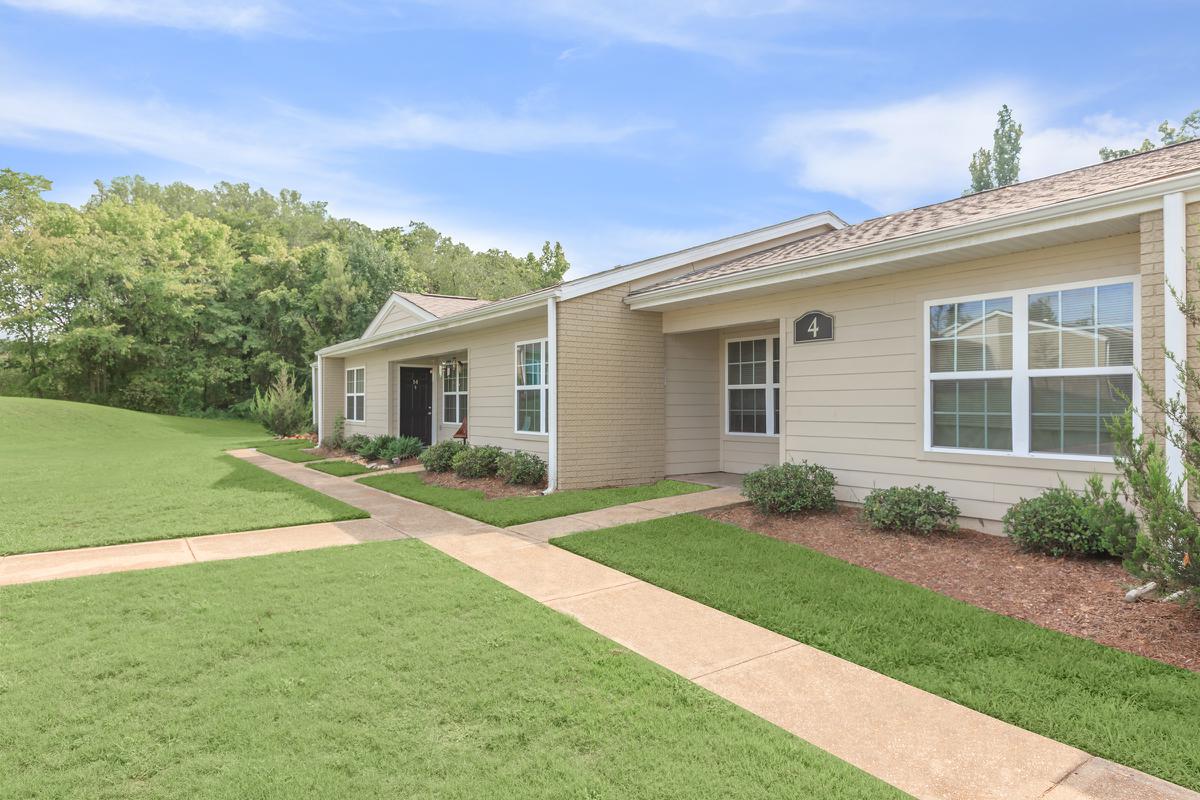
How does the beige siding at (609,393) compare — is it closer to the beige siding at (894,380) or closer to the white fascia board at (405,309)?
the beige siding at (894,380)

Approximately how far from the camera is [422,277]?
37.1 metres

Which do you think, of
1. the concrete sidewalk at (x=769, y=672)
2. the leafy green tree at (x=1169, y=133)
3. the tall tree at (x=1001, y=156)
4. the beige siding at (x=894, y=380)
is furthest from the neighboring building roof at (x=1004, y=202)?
the tall tree at (x=1001, y=156)

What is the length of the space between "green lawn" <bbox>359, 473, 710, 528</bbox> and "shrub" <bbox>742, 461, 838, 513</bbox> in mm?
1918

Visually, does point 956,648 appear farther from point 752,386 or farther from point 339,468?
point 339,468

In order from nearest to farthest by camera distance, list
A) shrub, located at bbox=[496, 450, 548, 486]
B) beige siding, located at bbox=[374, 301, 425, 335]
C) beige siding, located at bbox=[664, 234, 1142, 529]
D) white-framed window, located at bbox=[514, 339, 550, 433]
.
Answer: beige siding, located at bbox=[664, 234, 1142, 529] → shrub, located at bbox=[496, 450, 548, 486] → white-framed window, located at bbox=[514, 339, 550, 433] → beige siding, located at bbox=[374, 301, 425, 335]

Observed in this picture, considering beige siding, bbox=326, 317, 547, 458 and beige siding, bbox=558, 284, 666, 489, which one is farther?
beige siding, bbox=326, 317, 547, 458

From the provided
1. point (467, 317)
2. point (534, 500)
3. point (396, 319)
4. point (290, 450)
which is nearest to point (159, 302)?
point (290, 450)

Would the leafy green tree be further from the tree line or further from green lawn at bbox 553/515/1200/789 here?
the tree line

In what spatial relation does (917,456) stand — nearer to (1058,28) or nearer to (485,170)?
(1058,28)

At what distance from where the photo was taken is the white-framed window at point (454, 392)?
15.7m

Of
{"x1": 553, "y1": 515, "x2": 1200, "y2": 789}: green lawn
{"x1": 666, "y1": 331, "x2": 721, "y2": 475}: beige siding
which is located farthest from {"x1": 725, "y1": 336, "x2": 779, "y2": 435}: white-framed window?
{"x1": 553, "y1": 515, "x2": 1200, "y2": 789}: green lawn

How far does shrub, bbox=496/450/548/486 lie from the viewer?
10.3 m

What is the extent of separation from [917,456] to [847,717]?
442 centimetres

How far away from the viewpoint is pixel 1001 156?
99.4ft
